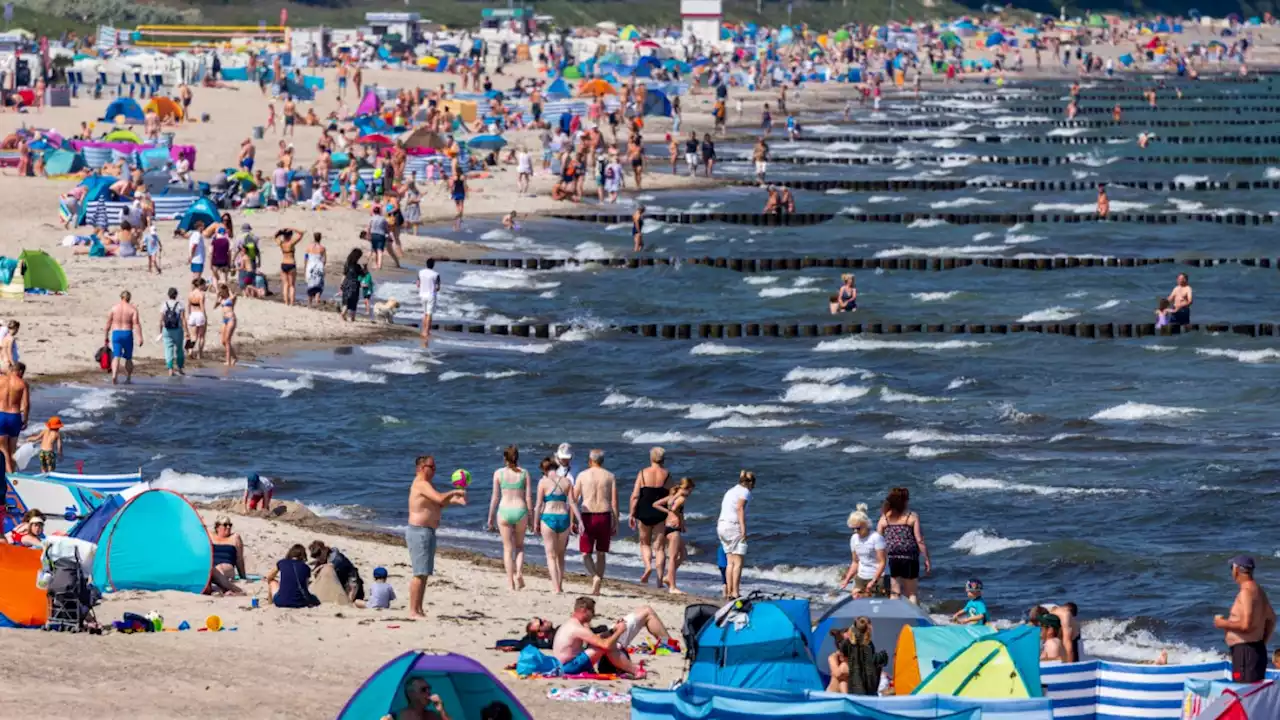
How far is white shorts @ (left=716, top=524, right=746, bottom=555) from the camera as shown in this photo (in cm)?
1817

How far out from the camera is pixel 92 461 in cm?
2442

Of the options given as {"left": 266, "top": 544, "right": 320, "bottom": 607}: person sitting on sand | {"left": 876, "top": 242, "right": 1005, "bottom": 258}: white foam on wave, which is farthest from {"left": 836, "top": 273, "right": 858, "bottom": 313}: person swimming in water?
{"left": 266, "top": 544, "right": 320, "bottom": 607}: person sitting on sand

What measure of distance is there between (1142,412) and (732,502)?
1381 cm

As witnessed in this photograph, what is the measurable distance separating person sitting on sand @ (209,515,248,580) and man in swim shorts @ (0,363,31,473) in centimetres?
378

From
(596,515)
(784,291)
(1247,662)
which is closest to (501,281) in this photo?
(784,291)

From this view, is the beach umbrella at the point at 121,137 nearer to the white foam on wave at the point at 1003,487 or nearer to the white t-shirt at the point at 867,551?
the white foam on wave at the point at 1003,487

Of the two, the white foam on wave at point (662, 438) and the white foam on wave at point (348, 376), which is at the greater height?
the white foam on wave at point (348, 376)

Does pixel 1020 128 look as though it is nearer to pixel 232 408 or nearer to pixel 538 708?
pixel 232 408

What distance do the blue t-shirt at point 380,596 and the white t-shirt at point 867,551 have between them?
3883mm

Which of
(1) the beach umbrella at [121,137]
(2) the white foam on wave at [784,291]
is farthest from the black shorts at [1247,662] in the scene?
(1) the beach umbrella at [121,137]

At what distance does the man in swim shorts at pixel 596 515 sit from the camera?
18281 mm

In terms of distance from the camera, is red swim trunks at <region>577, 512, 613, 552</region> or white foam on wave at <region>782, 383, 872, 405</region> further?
white foam on wave at <region>782, 383, 872, 405</region>

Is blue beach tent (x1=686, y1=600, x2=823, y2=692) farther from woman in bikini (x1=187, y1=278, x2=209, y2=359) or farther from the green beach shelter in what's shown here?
the green beach shelter

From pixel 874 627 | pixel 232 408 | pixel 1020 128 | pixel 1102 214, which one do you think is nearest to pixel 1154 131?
pixel 1020 128
